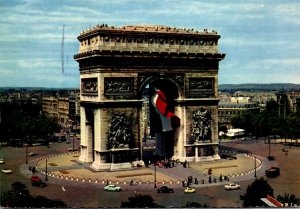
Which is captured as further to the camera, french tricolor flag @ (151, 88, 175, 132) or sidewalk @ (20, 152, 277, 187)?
french tricolor flag @ (151, 88, 175, 132)

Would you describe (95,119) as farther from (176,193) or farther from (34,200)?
(34,200)

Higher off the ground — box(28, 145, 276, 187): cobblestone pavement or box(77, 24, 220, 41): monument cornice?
box(77, 24, 220, 41): monument cornice

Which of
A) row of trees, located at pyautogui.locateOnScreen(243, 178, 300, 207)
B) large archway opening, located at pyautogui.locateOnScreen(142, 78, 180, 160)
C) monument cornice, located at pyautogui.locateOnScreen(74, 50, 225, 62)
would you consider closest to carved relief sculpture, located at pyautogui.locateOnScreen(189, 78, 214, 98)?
large archway opening, located at pyautogui.locateOnScreen(142, 78, 180, 160)

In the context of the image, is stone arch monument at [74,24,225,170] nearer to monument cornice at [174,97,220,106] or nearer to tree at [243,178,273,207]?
monument cornice at [174,97,220,106]

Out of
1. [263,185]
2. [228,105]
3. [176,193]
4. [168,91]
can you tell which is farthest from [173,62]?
[228,105]

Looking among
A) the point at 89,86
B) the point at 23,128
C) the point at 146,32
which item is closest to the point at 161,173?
the point at 89,86

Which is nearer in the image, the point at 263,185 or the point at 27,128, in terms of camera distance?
the point at 263,185
